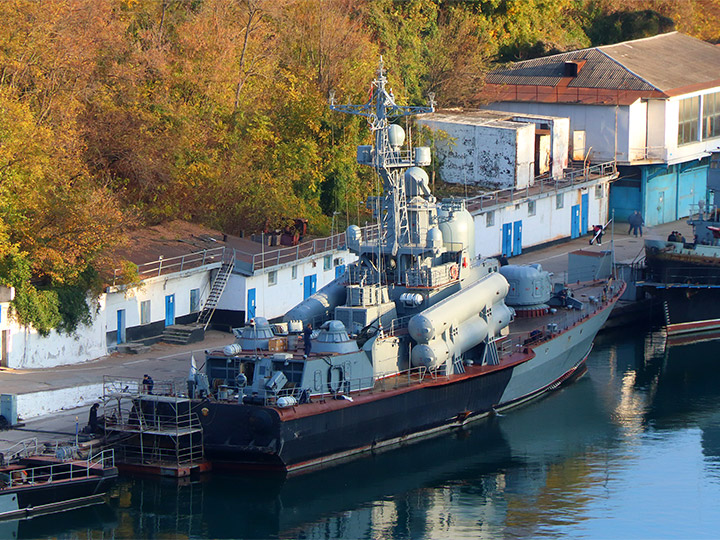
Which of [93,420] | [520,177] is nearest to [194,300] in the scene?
[93,420]

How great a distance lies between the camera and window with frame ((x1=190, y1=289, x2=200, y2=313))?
54.1 meters

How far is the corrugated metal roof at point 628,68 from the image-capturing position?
262 feet

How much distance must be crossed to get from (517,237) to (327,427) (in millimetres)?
32151

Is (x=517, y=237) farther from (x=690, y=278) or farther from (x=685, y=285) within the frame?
(x=685, y=285)

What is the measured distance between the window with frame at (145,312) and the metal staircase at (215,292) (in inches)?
105

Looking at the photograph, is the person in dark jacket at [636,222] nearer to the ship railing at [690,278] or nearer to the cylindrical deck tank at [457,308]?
the ship railing at [690,278]

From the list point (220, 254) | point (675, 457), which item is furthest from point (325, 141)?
point (675, 457)

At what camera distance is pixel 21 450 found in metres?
39.0

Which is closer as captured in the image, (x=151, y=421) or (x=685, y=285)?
(x=151, y=421)

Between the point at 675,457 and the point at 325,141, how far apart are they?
101 ft

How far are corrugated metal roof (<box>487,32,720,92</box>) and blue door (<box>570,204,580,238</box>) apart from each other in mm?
8841

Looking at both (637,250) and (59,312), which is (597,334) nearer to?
(637,250)

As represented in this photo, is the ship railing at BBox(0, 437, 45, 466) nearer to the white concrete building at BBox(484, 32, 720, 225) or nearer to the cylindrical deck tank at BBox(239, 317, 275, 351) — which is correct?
the cylindrical deck tank at BBox(239, 317, 275, 351)

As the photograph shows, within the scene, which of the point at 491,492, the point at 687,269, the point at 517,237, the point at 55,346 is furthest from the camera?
the point at 517,237
